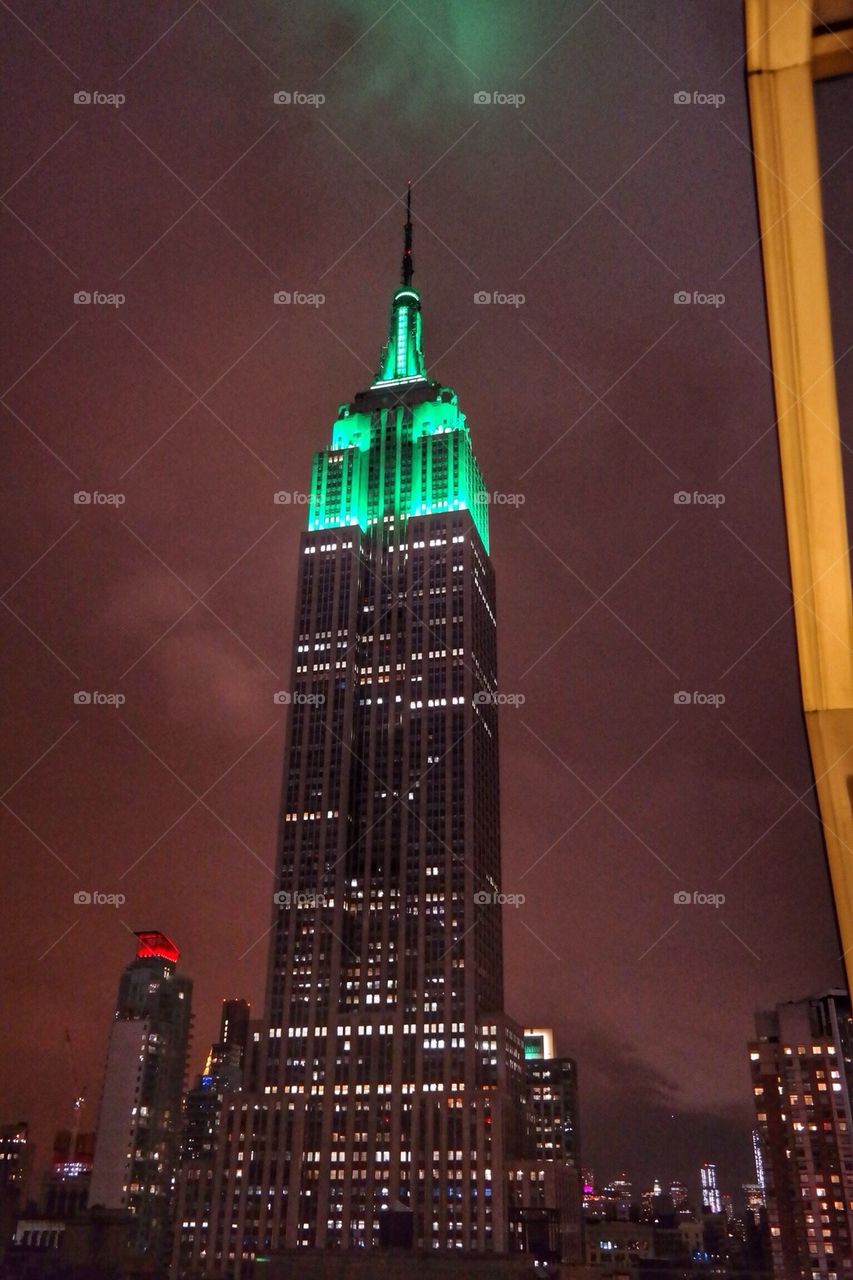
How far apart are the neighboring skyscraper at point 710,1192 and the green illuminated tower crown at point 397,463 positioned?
31.6 meters

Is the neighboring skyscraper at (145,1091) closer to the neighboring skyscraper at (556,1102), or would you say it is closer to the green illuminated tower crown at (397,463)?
the neighboring skyscraper at (556,1102)

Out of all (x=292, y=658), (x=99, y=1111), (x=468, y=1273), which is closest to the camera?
(x=468, y=1273)

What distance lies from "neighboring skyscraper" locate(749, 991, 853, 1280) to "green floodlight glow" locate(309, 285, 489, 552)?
52.8ft

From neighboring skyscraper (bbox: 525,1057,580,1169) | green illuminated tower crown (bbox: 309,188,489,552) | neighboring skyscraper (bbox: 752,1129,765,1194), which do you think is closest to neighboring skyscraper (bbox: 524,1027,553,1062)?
neighboring skyscraper (bbox: 525,1057,580,1169)

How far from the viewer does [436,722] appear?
1064 inches

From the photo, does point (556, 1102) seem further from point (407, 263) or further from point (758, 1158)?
point (407, 263)

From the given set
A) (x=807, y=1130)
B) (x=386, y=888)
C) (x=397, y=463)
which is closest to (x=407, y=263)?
(x=397, y=463)

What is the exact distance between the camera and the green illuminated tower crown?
2975cm

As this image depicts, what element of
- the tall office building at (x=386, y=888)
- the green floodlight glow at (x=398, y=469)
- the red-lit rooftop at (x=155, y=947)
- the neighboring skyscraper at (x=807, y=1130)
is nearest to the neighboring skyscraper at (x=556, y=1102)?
the neighboring skyscraper at (x=807, y=1130)

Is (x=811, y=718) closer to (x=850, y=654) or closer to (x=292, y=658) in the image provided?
(x=850, y=654)

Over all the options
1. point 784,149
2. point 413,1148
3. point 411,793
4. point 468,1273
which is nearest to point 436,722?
point 411,793

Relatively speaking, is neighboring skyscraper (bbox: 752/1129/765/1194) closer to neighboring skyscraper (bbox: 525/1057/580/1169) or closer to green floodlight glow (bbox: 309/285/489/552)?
neighboring skyscraper (bbox: 525/1057/580/1169)

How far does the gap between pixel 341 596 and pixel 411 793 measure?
6252 mm

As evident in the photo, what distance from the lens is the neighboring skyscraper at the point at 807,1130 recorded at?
2172 cm
